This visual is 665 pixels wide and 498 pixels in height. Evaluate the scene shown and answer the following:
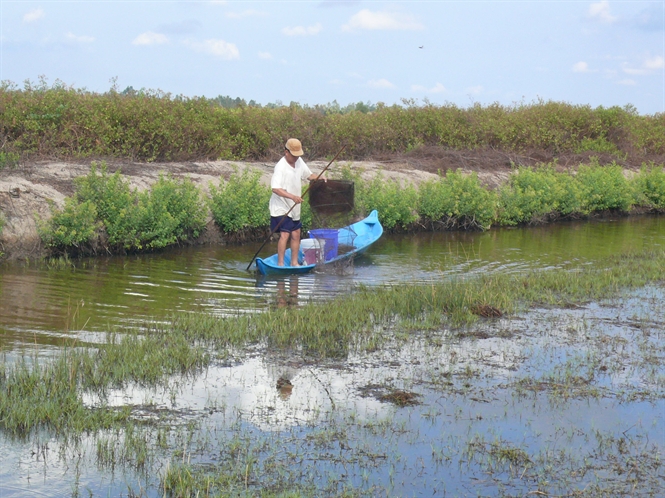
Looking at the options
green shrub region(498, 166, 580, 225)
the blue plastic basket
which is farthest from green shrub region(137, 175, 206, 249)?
green shrub region(498, 166, 580, 225)

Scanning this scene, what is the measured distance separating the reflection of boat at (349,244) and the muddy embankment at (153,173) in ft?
9.23

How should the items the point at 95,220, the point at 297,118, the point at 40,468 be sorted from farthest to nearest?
the point at 297,118
the point at 95,220
the point at 40,468

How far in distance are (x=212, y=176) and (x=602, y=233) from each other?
31.0 feet

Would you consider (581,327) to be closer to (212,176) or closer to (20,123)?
(212,176)

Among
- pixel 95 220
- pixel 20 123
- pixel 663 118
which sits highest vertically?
pixel 663 118

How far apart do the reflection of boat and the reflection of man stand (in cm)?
32

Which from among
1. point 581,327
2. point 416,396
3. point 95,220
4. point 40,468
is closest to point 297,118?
point 95,220

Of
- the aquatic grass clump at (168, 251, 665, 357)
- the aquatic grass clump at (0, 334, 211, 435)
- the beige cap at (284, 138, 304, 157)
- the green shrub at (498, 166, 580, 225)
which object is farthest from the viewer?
the green shrub at (498, 166, 580, 225)

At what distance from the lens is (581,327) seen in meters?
8.62

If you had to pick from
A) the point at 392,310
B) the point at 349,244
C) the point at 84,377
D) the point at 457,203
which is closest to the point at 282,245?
the point at 349,244

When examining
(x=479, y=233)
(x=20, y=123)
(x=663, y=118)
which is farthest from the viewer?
(x=663, y=118)

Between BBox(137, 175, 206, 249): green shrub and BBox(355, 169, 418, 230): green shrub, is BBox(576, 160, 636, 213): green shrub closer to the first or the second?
BBox(355, 169, 418, 230): green shrub

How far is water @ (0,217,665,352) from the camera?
29.7 feet

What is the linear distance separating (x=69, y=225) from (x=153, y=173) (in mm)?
3484
